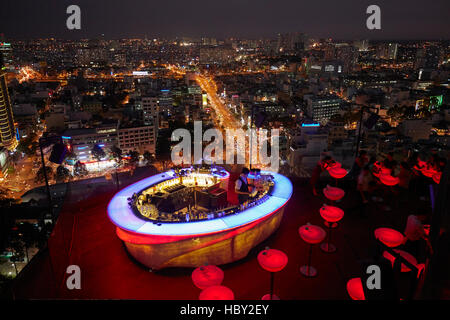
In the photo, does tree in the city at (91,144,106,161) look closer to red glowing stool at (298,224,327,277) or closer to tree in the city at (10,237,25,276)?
tree in the city at (10,237,25,276)

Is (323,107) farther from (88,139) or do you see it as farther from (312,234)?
(312,234)

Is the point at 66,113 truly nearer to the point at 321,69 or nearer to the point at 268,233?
the point at 268,233

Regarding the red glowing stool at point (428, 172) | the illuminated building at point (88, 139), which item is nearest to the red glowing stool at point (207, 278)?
the red glowing stool at point (428, 172)

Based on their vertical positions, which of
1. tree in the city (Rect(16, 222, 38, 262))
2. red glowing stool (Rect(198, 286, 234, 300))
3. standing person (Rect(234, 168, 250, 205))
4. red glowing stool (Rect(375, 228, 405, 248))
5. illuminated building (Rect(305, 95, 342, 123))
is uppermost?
red glowing stool (Rect(198, 286, 234, 300))

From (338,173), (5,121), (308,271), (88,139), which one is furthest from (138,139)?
(308,271)

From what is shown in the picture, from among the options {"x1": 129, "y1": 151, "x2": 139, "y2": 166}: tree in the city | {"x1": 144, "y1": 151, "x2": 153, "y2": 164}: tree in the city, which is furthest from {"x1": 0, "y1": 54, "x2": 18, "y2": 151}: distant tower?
{"x1": 144, "y1": 151, "x2": 153, "y2": 164}: tree in the city

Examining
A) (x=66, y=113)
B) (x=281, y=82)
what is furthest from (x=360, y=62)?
(x=66, y=113)
